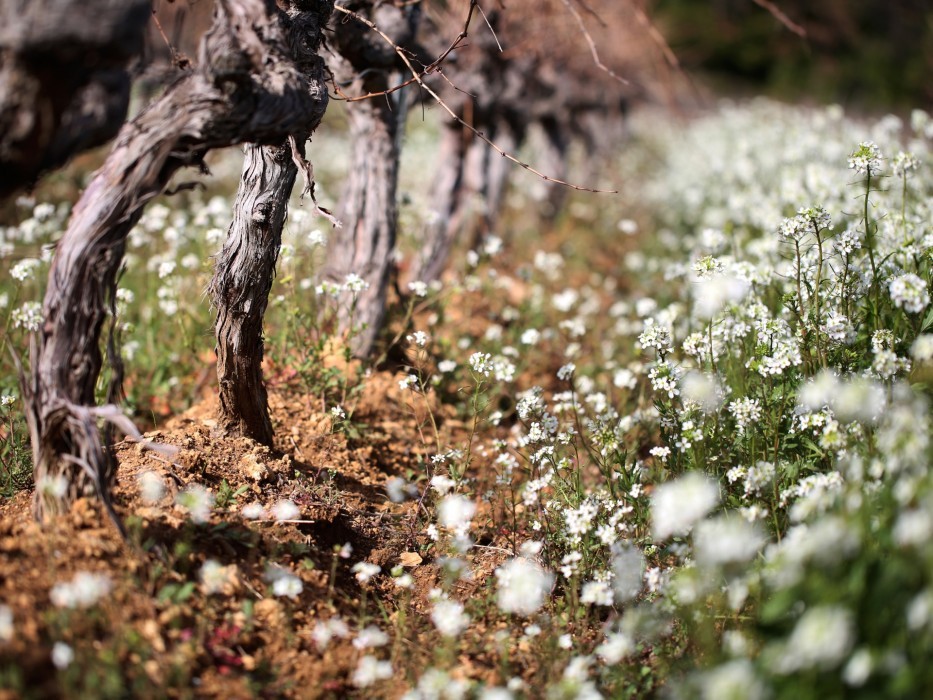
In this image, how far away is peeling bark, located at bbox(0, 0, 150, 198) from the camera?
1896 millimetres

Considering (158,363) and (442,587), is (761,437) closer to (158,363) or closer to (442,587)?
(442,587)

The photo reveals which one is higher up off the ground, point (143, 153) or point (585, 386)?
point (143, 153)

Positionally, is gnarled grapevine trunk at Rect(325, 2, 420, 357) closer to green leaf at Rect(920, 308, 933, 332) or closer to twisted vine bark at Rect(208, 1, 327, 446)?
twisted vine bark at Rect(208, 1, 327, 446)

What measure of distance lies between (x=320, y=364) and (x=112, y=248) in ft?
5.02

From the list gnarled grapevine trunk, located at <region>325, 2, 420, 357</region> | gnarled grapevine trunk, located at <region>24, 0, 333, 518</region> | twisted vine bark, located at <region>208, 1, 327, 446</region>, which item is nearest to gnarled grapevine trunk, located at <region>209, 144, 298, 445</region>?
twisted vine bark, located at <region>208, 1, 327, 446</region>

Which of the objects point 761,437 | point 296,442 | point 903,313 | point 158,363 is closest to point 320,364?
point 296,442

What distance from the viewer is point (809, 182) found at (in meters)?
4.86

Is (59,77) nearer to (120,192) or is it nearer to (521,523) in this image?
(120,192)

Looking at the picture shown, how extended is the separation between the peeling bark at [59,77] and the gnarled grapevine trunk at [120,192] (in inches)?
5.0

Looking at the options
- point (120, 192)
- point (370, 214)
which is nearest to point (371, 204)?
point (370, 214)

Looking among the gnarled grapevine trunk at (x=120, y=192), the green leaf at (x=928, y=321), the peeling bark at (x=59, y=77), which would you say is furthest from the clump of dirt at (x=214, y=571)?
the green leaf at (x=928, y=321)

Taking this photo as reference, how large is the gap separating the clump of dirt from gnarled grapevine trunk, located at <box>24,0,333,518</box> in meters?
0.23

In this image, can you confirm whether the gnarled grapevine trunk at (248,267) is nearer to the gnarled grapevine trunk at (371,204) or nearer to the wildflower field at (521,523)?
the wildflower field at (521,523)

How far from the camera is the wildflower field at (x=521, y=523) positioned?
5.99 feet
